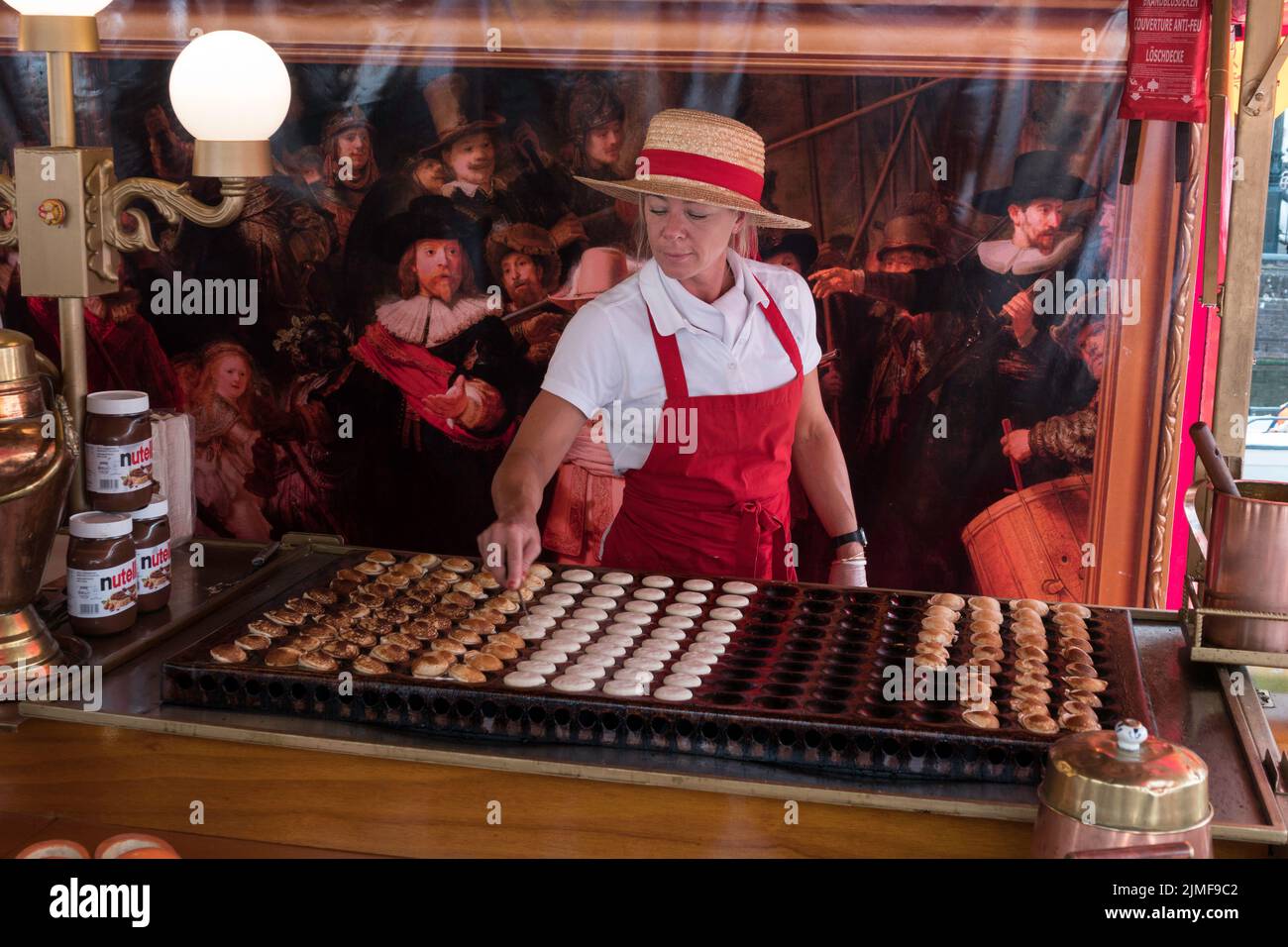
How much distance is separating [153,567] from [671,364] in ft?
4.47

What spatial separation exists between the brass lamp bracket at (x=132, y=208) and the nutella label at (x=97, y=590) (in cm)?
56

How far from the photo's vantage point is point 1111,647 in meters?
2.40

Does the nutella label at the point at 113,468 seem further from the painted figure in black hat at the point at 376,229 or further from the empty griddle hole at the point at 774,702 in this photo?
the painted figure in black hat at the point at 376,229

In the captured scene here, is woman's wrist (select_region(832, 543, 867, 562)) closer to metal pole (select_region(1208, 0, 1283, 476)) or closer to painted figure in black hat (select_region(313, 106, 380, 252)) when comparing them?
metal pole (select_region(1208, 0, 1283, 476))

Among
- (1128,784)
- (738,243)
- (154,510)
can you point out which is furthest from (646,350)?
(1128,784)

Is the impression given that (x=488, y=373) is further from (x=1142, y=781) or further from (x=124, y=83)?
(x=1142, y=781)

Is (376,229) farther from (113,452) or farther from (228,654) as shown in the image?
(228,654)

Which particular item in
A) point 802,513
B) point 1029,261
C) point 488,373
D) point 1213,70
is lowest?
point 802,513

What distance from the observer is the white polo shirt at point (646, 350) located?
3.27 meters

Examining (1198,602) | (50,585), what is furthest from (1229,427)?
(50,585)

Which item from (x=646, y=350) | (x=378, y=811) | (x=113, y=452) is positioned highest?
(x=646, y=350)

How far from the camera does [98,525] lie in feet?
7.72

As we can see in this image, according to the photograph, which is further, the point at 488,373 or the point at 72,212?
the point at 488,373

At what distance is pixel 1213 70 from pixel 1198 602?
3.22 ft
